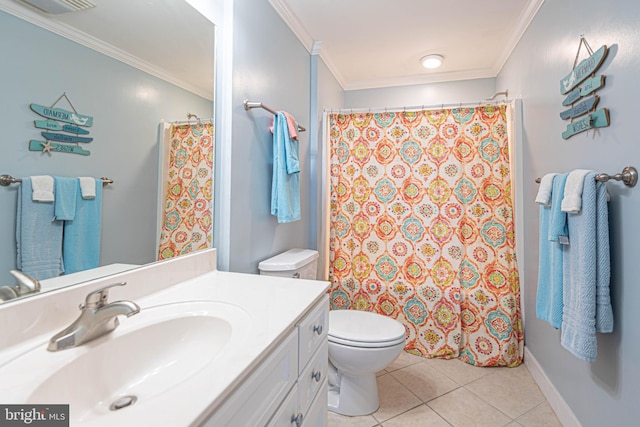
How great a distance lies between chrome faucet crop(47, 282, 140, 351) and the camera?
2.22 feet

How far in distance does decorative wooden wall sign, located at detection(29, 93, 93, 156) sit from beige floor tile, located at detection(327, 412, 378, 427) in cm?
Result: 163

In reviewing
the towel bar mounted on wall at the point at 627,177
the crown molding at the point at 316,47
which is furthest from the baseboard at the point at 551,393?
the crown molding at the point at 316,47

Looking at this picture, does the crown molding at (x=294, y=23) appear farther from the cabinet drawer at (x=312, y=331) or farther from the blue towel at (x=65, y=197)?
the cabinet drawer at (x=312, y=331)

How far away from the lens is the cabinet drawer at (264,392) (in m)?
0.57

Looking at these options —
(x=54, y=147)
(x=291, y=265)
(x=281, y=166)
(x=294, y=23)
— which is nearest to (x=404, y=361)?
(x=291, y=265)

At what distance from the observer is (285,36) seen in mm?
2000

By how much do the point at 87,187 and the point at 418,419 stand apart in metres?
1.82

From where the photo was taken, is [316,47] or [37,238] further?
[316,47]

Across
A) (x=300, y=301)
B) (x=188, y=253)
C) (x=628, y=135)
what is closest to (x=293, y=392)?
(x=300, y=301)

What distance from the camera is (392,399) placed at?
69.2 inches

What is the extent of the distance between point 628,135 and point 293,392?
141cm

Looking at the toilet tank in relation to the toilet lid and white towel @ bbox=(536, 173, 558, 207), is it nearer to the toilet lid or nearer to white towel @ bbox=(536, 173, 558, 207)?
the toilet lid

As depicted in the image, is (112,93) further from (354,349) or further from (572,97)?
(572,97)

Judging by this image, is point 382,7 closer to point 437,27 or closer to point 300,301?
point 437,27
